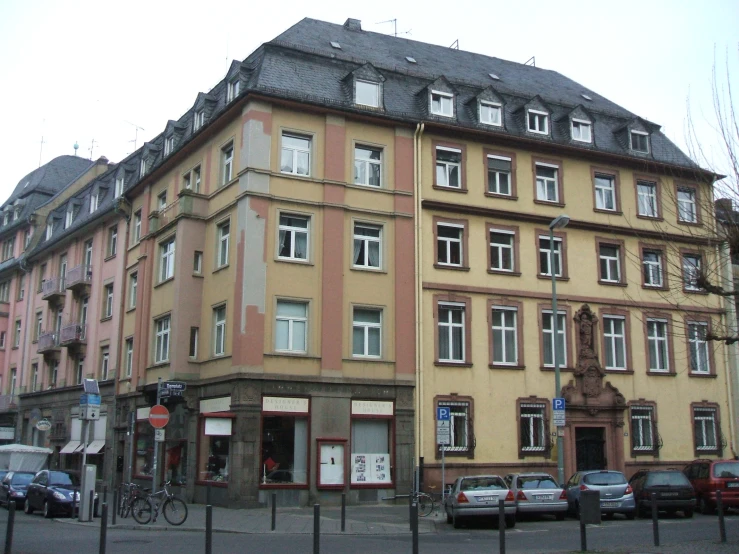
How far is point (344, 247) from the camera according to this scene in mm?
29812

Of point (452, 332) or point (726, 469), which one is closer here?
point (726, 469)

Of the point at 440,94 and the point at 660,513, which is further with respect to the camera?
the point at 440,94

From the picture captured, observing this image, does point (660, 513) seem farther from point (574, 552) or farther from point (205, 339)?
point (205, 339)

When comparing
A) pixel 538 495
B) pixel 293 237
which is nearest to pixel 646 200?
pixel 293 237

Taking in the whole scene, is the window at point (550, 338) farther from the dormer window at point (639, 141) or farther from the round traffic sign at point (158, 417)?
the round traffic sign at point (158, 417)

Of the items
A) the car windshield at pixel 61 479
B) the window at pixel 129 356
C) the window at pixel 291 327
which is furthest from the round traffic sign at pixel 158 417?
the window at pixel 129 356

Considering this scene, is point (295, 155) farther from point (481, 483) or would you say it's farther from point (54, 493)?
point (481, 483)

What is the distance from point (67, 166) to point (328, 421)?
135ft

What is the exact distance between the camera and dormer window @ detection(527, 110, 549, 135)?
114ft

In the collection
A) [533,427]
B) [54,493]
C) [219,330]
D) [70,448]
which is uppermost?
[219,330]

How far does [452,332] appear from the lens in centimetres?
3136

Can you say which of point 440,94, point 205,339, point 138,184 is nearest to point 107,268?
point 138,184

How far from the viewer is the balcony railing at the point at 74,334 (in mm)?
42719

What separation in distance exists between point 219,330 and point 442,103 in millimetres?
12119
